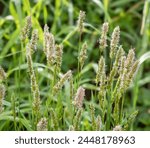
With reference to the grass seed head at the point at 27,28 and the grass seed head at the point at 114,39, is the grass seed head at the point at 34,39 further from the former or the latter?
the grass seed head at the point at 114,39

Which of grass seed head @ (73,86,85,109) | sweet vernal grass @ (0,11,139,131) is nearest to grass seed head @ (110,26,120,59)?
sweet vernal grass @ (0,11,139,131)

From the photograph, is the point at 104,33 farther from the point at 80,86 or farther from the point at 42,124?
the point at 42,124

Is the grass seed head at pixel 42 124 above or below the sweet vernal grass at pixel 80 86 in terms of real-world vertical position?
below

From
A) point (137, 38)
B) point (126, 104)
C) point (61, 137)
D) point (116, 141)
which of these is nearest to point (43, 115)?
point (61, 137)

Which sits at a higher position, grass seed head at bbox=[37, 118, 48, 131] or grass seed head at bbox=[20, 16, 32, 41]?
grass seed head at bbox=[20, 16, 32, 41]

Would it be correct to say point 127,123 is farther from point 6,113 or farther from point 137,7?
point 137,7

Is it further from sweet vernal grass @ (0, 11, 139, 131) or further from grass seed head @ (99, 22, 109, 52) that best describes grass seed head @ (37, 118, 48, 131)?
grass seed head @ (99, 22, 109, 52)

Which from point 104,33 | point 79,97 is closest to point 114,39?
point 104,33

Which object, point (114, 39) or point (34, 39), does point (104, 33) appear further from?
point (34, 39)

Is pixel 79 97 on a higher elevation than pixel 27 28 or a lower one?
lower

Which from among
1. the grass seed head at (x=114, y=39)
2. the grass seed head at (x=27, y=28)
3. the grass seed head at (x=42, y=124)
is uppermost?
the grass seed head at (x=27, y=28)

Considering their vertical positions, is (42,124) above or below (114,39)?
below

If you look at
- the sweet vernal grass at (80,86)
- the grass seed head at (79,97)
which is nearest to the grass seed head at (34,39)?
the sweet vernal grass at (80,86)
